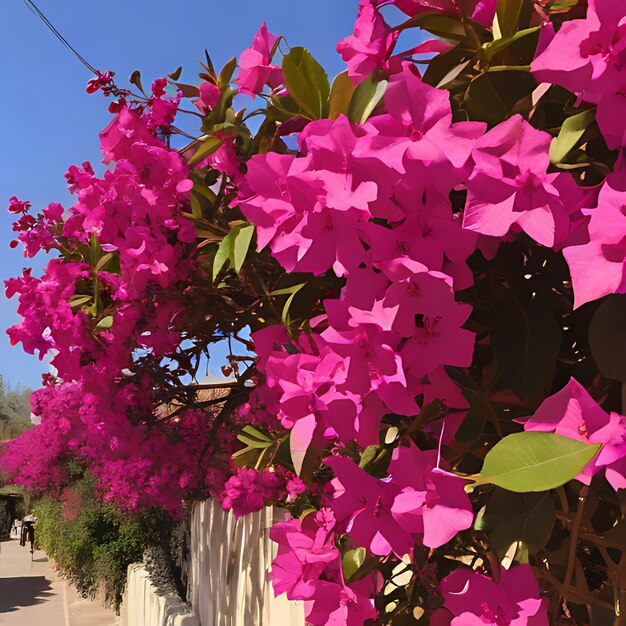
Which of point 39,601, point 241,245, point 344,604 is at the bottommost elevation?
point 39,601

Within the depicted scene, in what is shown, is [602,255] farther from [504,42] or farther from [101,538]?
[101,538]

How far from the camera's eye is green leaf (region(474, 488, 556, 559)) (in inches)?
26.2

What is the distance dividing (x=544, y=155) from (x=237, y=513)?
2275 mm

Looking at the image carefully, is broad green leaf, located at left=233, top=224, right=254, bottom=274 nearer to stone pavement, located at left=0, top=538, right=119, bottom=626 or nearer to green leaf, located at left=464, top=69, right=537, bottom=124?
green leaf, located at left=464, top=69, right=537, bottom=124

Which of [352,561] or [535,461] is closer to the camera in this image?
[535,461]

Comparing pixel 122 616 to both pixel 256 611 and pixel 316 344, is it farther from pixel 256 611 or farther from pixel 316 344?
pixel 316 344

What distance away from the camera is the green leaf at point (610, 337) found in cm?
59

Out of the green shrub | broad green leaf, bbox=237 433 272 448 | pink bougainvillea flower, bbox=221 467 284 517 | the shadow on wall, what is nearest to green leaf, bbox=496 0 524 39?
broad green leaf, bbox=237 433 272 448

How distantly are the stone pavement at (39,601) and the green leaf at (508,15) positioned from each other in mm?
10468

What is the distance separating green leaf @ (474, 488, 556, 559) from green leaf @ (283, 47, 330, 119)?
44 centimetres

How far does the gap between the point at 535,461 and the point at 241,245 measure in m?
0.51

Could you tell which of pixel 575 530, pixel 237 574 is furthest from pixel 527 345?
pixel 237 574

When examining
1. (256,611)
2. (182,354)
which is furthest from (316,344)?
(256,611)

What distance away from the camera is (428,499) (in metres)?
0.68
